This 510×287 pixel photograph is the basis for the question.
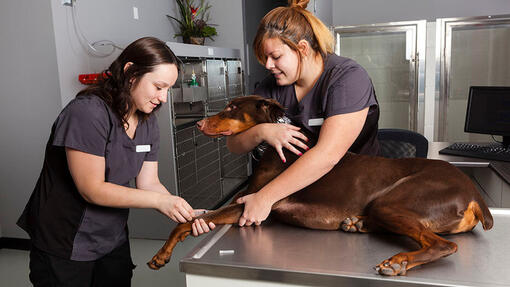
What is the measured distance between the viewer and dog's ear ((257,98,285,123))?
1.42 meters

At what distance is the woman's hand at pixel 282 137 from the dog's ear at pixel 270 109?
0.11 metres

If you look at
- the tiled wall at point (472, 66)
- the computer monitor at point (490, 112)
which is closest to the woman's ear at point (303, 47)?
the computer monitor at point (490, 112)

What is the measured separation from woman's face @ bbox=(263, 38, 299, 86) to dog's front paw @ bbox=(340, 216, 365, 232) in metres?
0.47

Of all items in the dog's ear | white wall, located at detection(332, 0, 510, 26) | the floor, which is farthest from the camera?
white wall, located at detection(332, 0, 510, 26)

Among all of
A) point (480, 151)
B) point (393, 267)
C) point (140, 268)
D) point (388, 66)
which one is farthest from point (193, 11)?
point (393, 267)

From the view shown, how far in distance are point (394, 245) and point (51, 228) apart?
40.9 inches

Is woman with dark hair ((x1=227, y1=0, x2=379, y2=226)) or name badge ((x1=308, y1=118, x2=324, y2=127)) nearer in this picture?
woman with dark hair ((x1=227, y1=0, x2=379, y2=226))

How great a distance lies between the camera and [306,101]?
1395mm

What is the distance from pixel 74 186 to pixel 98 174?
155 millimetres

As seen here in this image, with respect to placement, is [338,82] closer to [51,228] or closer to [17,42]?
[51,228]

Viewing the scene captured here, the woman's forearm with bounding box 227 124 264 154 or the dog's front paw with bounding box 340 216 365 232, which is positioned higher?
the woman's forearm with bounding box 227 124 264 154

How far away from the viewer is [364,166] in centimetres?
125

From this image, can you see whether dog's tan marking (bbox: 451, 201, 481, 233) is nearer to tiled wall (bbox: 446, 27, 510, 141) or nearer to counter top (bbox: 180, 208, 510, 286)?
counter top (bbox: 180, 208, 510, 286)

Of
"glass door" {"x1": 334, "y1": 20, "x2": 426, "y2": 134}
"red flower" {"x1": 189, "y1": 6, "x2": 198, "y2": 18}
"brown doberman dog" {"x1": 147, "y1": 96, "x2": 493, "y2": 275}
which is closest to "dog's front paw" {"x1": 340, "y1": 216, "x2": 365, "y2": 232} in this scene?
"brown doberman dog" {"x1": 147, "y1": 96, "x2": 493, "y2": 275}
